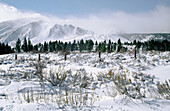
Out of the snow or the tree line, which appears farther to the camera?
the tree line

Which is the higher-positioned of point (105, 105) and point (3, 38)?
point (3, 38)

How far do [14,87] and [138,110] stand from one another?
14.0 ft

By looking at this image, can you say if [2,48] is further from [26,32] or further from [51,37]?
[26,32]

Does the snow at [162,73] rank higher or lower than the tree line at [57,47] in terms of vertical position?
lower

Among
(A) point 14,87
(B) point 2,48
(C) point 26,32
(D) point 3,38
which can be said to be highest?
(C) point 26,32

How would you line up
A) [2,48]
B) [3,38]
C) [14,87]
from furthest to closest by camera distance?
1. [3,38]
2. [2,48]
3. [14,87]

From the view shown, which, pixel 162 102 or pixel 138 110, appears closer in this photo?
pixel 138 110

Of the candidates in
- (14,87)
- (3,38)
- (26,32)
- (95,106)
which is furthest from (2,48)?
(26,32)

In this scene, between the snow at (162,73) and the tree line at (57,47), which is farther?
the tree line at (57,47)

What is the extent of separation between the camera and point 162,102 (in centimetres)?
269

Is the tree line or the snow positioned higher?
the tree line

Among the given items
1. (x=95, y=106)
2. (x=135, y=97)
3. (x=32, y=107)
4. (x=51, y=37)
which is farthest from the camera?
(x=51, y=37)

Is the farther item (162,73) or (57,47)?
(57,47)

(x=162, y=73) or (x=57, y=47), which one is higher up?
(x=57, y=47)
